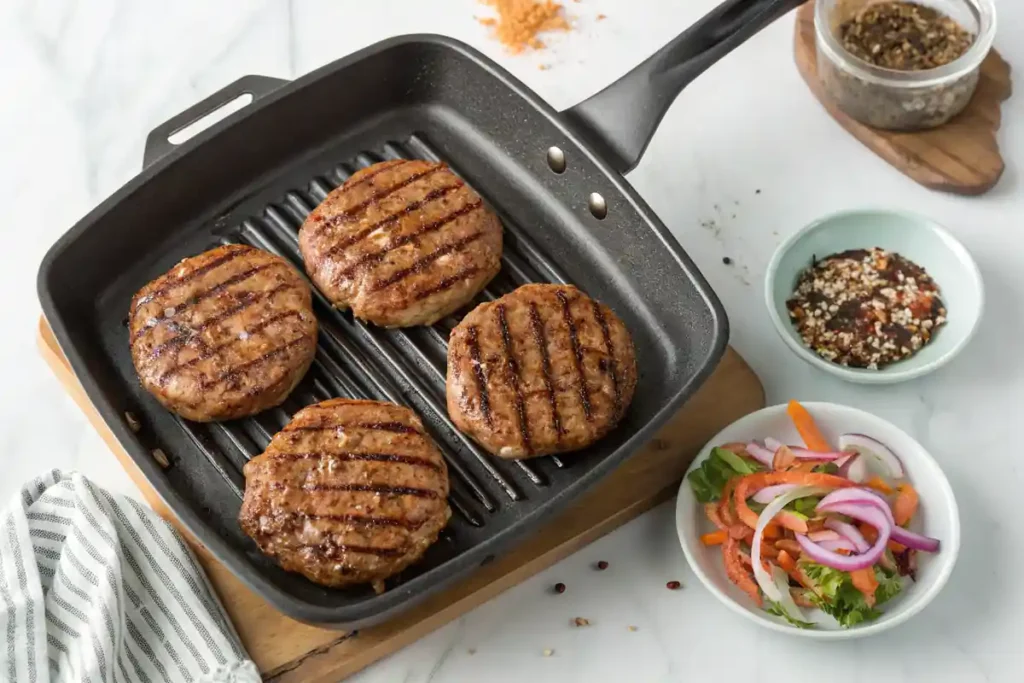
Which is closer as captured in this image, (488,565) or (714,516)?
(488,565)

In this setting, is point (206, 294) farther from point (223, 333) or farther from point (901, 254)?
point (901, 254)

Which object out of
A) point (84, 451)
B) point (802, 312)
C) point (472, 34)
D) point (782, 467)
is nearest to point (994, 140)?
point (802, 312)

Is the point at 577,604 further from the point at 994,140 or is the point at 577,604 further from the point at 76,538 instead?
the point at 994,140

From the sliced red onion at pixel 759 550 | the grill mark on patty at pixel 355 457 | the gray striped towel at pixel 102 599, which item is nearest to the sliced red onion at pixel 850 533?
the sliced red onion at pixel 759 550

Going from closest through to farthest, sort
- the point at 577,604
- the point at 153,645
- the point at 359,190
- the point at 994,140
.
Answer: the point at 153,645, the point at 577,604, the point at 359,190, the point at 994,140

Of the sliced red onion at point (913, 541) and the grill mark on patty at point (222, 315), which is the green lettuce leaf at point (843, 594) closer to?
the sliced red onion at point (913, 541)

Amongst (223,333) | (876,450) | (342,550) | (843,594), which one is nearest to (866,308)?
(876,450)
